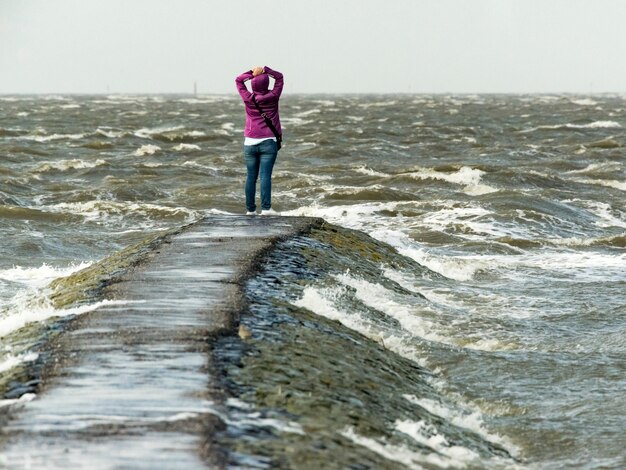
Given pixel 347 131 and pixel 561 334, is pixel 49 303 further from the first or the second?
A: pixel 347 131

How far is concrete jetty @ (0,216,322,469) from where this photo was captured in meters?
5.72

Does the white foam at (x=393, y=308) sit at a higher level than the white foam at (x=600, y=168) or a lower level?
higher

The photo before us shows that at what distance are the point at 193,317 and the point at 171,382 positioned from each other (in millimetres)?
1772

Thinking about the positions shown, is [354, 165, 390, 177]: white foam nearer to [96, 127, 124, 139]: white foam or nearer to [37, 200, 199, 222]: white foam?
[37, 200, 199, 222]: white foam

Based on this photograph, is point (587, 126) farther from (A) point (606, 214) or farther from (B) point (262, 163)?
(B) point (262, 163)

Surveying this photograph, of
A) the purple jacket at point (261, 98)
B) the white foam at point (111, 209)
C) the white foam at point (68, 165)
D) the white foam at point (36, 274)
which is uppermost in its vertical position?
the purple jacket at point (261, 98)

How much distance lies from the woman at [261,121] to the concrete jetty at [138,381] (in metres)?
4.31

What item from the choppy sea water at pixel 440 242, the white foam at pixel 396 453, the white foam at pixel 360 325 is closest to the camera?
the white foam at pixel 396 453

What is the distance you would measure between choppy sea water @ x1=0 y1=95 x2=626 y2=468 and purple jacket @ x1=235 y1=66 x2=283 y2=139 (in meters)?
2.65

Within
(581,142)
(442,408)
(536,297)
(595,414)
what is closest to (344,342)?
(442,408)

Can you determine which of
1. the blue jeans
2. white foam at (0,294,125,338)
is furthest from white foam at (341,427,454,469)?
the blue jeans

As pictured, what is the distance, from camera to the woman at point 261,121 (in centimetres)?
1461
